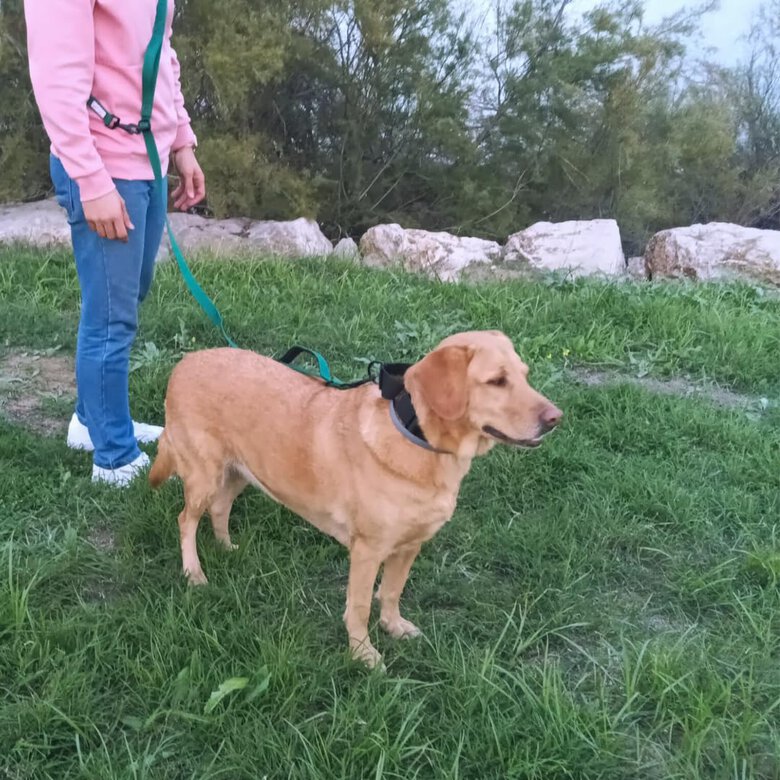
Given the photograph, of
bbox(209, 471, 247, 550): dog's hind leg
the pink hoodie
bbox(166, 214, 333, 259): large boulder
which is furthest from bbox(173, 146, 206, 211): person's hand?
bbox(166, 214, 333, 259): large boulder

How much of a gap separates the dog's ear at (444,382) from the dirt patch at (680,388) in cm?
255

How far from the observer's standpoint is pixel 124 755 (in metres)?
2.21

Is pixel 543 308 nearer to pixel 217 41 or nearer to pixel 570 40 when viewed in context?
pixel 217 41

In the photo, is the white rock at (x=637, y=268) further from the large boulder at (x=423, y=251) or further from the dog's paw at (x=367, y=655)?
the dog's paw at (x=367, y=655)

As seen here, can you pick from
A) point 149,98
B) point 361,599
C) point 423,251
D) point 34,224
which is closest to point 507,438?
point 361,599

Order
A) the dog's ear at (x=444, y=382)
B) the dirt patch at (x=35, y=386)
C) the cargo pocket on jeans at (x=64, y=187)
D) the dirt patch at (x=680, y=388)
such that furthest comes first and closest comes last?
the dirt patch at (x=680, y=388), the dirt patch at (x=35, y=386), the cargo pocket on jeans at (x=64, y=187), the dog's ear at (x=444, y=382)

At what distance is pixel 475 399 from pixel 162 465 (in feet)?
4.55

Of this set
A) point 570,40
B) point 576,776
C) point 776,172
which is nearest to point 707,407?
point 576,776

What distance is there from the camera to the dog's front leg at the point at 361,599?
8.42 feet

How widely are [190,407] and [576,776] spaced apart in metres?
1.77

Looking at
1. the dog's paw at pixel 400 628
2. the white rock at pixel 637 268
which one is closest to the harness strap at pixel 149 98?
the dog's paw at pixel 400 628

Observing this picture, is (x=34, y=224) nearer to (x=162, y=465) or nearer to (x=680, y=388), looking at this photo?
(x=162, y=465)

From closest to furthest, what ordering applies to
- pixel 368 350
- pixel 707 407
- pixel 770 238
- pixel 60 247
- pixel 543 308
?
pixel 707 407 → pixel 368 350 → pixel 543 308 → pixel 60 247 → pixel 770 238

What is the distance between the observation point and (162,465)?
312 cm
